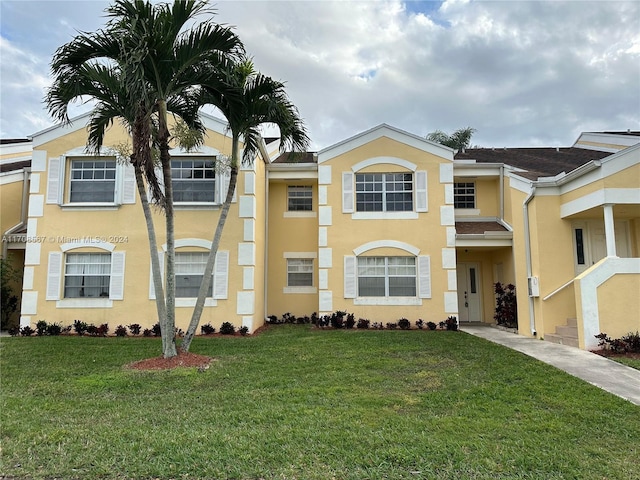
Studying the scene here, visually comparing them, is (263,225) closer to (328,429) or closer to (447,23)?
(447,23)

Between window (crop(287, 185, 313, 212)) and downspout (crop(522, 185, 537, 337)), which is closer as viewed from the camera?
downspout (crop(522, 185, 537, 337))

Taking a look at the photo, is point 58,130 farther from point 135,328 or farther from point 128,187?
point 135,328

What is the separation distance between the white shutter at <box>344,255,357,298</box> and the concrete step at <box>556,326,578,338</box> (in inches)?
244

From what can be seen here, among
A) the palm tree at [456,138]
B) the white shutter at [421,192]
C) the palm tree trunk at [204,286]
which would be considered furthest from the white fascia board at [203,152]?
the palm tree at [456,138]

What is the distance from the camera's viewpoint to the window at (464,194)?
55.0 ft

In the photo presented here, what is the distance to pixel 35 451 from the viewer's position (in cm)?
447

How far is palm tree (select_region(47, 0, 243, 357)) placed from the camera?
781 cm

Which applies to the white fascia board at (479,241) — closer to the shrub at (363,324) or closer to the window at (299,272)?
the shrub at (363,324)

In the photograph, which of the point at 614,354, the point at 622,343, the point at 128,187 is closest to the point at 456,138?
the point at 622,343

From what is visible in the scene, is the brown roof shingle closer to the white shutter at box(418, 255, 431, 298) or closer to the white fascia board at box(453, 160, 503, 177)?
the white fascia board at box(453, 160, 503, 177)

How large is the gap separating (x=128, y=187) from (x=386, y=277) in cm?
925

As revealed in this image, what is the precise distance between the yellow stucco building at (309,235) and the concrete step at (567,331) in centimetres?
25

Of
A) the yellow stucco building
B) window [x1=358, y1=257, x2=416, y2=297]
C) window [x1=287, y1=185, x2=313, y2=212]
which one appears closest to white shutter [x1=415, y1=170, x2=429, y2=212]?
the yellow stucco building

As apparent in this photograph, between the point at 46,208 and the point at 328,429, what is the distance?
1320 cm
